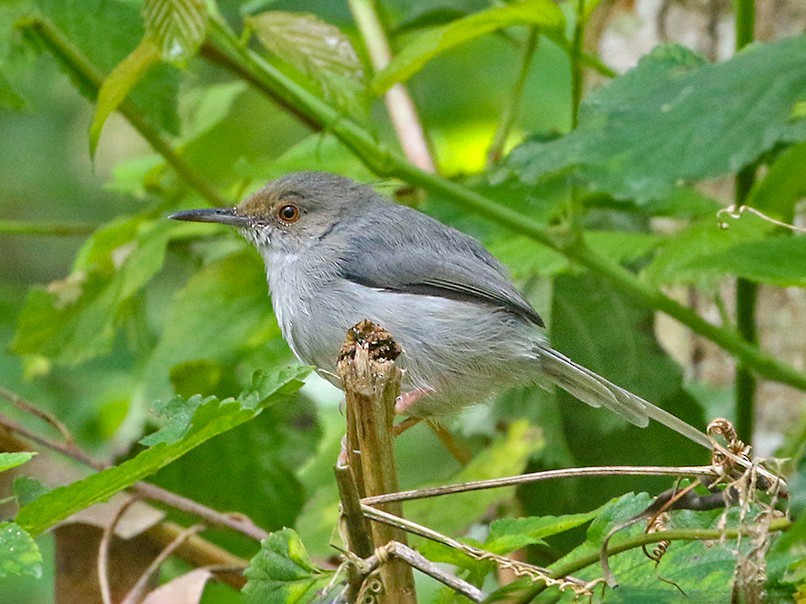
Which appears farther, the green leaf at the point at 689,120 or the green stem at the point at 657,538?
the green leaf at the point at 689,120

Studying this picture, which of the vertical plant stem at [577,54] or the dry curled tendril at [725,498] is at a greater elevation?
the vertical plant stem at [577,54]

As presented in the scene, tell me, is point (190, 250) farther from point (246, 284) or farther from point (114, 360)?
point (114, 360)

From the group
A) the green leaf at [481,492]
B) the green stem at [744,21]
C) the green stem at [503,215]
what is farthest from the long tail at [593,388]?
the green stem at [744,21]

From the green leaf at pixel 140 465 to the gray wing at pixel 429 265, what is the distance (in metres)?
1.12

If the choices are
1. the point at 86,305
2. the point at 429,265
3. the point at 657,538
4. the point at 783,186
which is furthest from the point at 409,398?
the point at 86,305

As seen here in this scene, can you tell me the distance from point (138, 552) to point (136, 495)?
485 mm

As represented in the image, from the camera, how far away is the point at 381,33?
4.77 metres

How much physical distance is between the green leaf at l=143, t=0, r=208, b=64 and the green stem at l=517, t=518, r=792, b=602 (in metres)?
1.76

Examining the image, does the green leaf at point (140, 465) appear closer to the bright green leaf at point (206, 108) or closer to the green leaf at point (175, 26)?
the green leaf at point (175, 26)

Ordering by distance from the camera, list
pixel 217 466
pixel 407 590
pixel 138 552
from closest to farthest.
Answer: pixel 407 590, pixel 138 552, pixel 217 466

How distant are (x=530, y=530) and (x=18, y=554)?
99cm

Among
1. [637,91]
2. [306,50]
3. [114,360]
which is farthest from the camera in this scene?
[114,360]

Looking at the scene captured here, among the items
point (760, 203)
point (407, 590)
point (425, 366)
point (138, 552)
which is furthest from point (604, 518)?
point (138, 552)

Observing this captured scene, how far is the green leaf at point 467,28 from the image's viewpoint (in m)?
3.20
